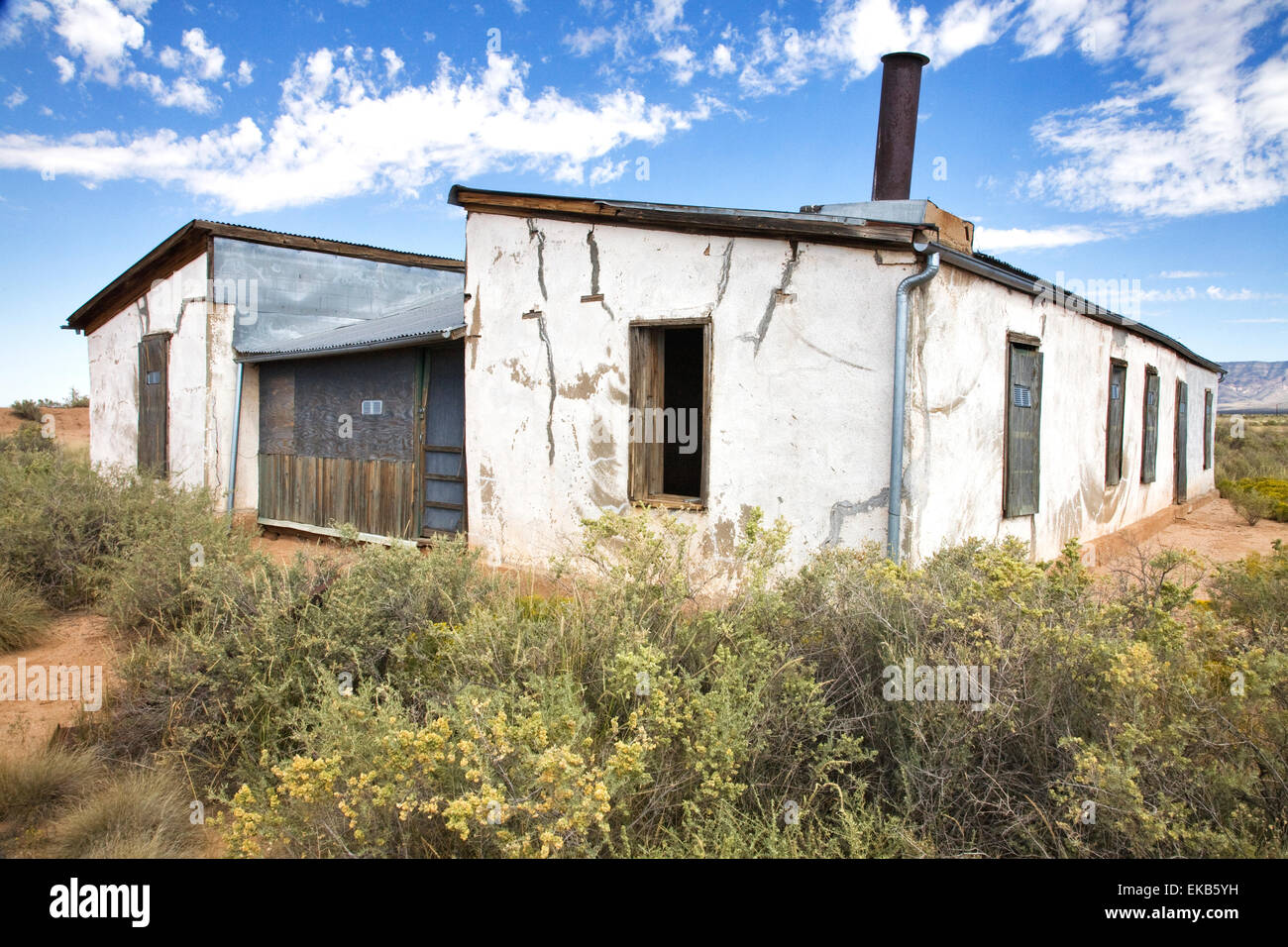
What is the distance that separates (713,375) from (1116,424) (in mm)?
6393

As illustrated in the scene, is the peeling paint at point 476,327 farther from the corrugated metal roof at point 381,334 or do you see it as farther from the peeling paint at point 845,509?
the peeling paint at point 845,509

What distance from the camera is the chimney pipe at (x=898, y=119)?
8.48 metres

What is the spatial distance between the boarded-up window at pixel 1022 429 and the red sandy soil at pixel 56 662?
678 centimetres

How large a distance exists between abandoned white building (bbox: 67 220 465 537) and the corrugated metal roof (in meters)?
0.04

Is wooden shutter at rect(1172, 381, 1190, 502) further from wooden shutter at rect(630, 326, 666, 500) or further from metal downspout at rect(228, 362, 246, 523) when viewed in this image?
metal downspout at rect(228, 362, 246, 523)

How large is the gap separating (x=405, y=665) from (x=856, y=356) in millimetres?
3535

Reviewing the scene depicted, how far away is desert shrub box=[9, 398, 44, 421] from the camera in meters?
28.9

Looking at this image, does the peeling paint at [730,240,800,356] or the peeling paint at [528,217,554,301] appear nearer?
the peeling paint at [730,240,800,356]

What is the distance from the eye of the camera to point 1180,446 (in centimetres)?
1349

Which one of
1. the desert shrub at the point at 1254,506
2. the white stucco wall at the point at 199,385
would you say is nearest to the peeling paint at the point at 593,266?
the white stucco wall at the point at 199,385

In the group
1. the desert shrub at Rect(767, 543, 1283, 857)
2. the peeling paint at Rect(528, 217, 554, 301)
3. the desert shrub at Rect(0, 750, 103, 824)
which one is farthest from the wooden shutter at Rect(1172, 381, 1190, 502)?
the desert shrub at Rect(0, 750, 103, 824)

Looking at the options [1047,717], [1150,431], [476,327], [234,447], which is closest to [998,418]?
[1047,717]

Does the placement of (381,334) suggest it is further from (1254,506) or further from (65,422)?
(65,422)
